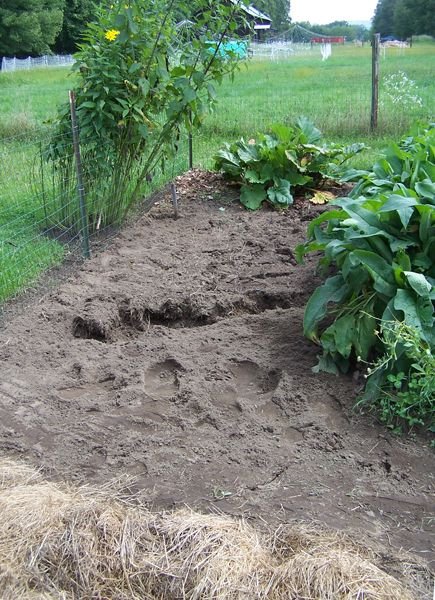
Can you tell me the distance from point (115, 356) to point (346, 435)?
5.51 ft

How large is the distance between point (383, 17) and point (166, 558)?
75.2m

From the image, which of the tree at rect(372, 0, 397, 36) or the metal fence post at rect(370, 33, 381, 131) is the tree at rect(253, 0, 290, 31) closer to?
the metal fence post at rect(370, 33, 381, 131)

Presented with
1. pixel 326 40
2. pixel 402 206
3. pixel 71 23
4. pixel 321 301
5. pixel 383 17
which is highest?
pixel 383 17

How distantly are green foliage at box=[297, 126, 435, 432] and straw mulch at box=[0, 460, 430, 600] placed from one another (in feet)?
4.18

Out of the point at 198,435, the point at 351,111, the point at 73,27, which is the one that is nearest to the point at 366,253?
the point at 198,435

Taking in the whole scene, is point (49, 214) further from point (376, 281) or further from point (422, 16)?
point (422, 16)

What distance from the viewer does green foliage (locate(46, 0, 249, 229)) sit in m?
6.41

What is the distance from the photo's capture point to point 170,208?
777 cm

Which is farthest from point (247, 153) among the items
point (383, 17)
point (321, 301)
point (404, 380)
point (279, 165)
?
point (383, 17)

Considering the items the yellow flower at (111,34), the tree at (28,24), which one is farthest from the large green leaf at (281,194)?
the tree at (28,24)

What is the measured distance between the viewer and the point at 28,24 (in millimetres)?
38344

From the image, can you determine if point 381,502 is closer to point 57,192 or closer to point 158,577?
point 158,577

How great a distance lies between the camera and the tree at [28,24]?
3806 centimetres

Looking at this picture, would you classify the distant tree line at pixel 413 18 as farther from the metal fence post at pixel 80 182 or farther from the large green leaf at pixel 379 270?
the large green leaf at pixel 379 270
